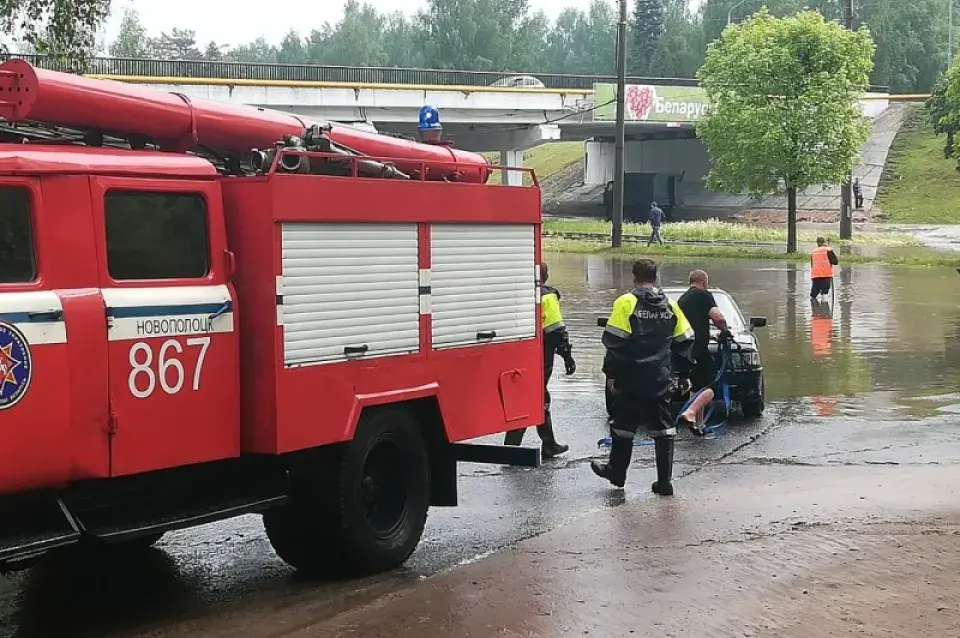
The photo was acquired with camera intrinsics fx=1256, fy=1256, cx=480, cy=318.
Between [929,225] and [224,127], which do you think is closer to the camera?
[224,127]

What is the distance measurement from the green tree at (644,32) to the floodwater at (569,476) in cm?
11896

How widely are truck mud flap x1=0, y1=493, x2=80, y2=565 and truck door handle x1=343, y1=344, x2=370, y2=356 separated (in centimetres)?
184

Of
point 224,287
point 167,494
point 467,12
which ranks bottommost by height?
point 167,494

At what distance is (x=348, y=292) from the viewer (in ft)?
23.6

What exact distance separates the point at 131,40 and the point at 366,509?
11110 cm

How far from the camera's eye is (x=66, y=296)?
589 centimetres

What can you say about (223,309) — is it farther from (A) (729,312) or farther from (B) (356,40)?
(B) (356,40)

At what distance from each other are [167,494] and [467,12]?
4735 inches

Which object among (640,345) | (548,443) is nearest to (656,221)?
(548,443)

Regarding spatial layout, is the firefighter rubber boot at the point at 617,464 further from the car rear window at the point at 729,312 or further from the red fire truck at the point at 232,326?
the car rear window at the point at 729,312

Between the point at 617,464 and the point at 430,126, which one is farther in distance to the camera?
the point at 617,464

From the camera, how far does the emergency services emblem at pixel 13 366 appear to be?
5.58 meters

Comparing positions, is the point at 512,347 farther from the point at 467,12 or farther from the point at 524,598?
the point at 467,12

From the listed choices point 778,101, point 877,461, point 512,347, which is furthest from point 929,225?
point 512,347
